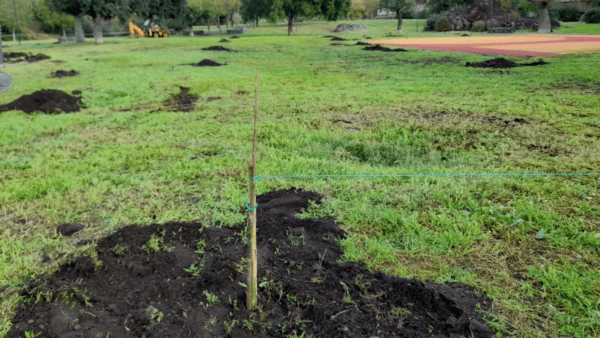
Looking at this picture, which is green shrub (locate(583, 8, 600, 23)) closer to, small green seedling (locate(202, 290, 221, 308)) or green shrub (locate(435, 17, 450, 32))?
green shrub (locate(435, 17, 450, 32))

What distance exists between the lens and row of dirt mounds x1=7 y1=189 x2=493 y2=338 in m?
2.59

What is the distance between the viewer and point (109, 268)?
322cm

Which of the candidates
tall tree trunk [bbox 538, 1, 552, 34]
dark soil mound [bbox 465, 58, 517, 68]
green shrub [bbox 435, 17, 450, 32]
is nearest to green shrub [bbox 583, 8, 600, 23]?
tall tree trunk [bbox 538, 1, 552, 34]

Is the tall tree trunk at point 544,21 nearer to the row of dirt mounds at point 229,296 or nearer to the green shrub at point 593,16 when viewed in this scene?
the green shrub at point 593,16

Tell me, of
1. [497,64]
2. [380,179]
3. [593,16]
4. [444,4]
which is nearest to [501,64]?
[497,64]

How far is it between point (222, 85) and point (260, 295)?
11.1m

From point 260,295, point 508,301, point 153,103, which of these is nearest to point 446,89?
point 153,103

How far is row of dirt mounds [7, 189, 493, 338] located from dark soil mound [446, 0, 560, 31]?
A: 44060 millimetres

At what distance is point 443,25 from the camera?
43125mm

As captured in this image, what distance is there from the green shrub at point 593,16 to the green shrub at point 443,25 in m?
13.8

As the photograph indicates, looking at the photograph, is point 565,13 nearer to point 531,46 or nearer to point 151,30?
point 531,46

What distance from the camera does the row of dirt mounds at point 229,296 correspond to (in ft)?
8.48

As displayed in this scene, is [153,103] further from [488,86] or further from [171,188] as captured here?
[488,86]

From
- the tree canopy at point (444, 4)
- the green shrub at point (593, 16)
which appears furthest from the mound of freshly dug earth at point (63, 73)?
the tree canopy at point (444, 4)
